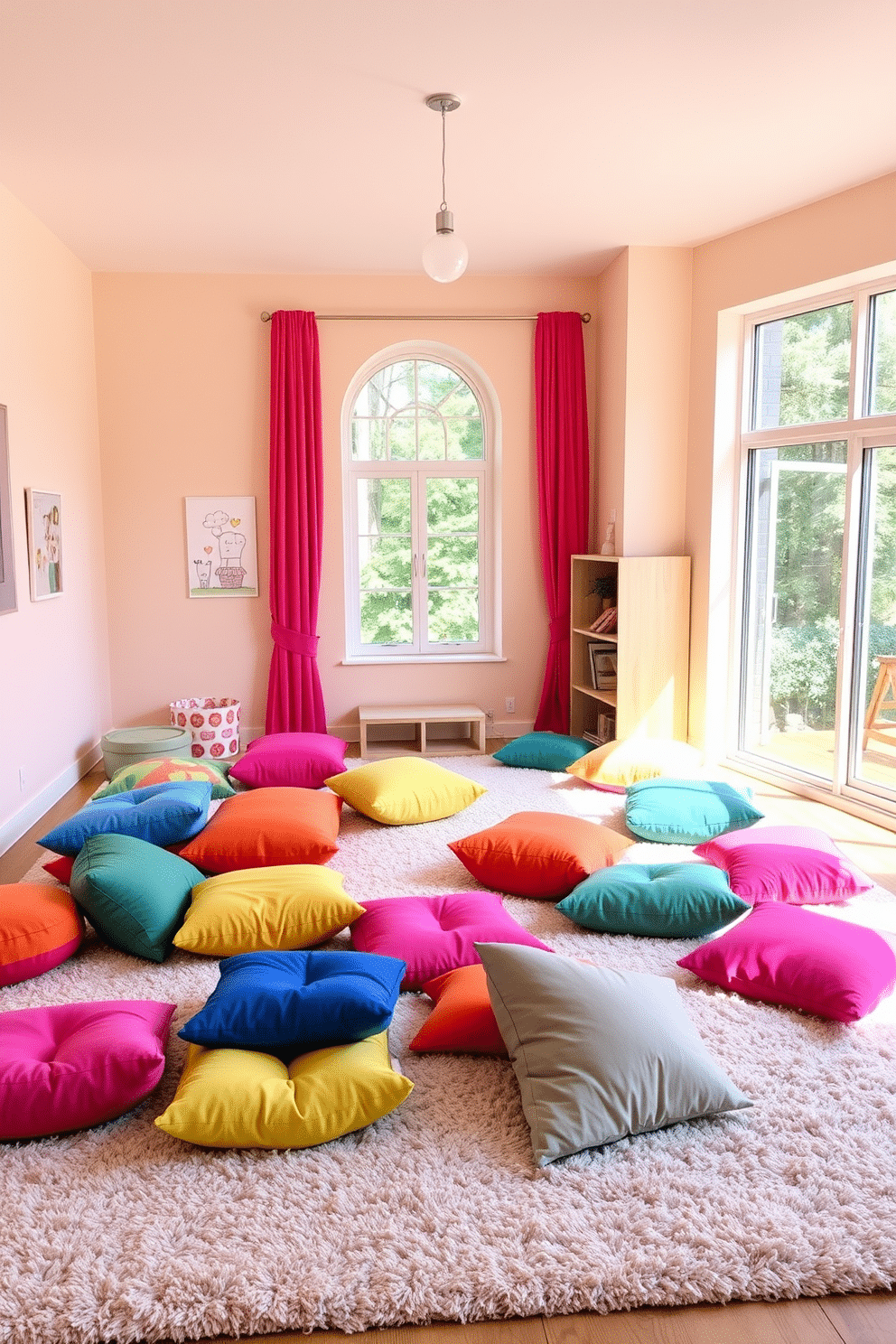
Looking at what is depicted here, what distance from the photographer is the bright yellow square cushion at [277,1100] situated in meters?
2.05

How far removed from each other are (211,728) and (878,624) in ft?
11.8

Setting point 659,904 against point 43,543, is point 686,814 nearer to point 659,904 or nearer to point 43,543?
point 659,904

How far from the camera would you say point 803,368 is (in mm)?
5113

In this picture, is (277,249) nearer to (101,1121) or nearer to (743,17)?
(743,17)

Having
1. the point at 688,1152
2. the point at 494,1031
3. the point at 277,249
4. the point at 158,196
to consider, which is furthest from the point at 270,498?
the point at 688,1152

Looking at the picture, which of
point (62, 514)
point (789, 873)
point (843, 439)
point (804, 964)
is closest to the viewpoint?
point (804, 964)

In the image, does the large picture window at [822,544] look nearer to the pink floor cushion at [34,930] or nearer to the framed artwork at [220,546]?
the framed artwork at [220,546]

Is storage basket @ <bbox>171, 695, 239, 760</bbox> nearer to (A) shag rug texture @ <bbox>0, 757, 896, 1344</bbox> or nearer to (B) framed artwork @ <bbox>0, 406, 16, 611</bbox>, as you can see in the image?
(B) framed artwork @ <bbox>0, 406, 16, 611</bbox>

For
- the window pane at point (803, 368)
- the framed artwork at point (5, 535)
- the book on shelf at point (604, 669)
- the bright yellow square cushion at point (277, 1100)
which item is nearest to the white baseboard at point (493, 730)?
the book on shelf at point (604, 669)

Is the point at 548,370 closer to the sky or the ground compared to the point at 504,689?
closer to the sky

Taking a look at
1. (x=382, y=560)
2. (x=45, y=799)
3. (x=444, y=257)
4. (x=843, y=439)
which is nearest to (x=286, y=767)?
(x=45, y=799)

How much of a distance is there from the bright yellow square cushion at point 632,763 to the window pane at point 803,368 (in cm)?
176

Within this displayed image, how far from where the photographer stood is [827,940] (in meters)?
2.72

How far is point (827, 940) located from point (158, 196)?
4.26 metres
